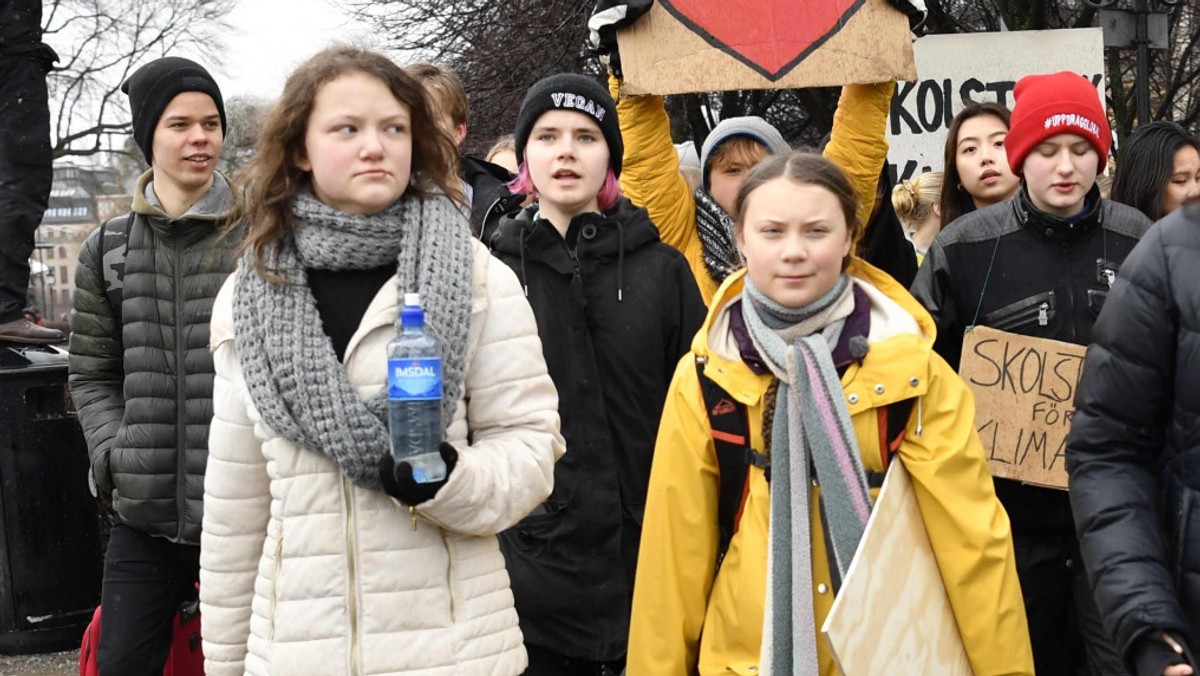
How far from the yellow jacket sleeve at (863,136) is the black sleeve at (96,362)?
238cm

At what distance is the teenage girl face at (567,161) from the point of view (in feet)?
14.1

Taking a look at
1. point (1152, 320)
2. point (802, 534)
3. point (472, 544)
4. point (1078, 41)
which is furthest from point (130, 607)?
point (1078, 41)

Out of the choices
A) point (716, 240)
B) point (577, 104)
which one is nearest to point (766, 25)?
point (716, 240)

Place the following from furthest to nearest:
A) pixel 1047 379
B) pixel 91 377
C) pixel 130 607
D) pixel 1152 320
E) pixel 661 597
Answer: pixel 91 377, pixel 130 607, pixel 1047 379, pixel 661 597, pixel 1152 320

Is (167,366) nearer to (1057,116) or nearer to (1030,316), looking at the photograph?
(1030,316)

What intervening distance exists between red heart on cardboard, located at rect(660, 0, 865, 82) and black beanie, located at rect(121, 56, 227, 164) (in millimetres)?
1539

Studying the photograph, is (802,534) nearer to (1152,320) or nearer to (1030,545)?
(1152,320)

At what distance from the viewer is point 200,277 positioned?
473 centimetres

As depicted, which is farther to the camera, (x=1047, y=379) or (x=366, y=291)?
(x=1047, y=379)

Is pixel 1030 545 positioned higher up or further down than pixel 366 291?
further down

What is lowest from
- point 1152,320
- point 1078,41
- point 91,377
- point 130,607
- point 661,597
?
point 130,607

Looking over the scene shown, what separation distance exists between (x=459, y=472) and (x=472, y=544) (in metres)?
0.30

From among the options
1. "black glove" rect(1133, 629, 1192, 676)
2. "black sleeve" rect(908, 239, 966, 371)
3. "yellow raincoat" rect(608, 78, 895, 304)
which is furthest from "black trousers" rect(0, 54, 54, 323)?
"black glove" rect(1133, 629, 1192, 676)

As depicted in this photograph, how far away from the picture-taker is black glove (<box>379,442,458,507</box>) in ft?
9.24
